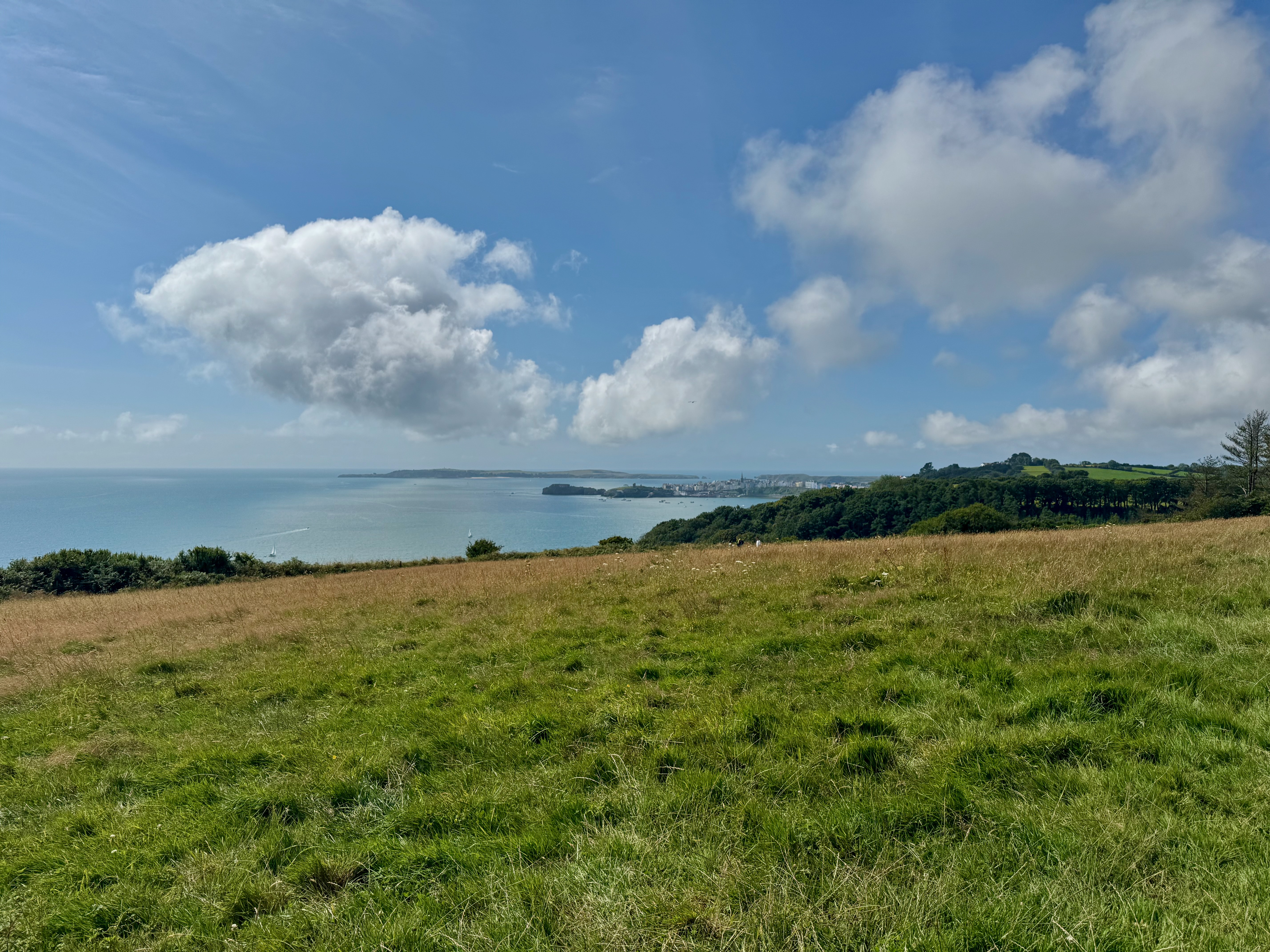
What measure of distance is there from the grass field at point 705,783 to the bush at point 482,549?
29.1 m

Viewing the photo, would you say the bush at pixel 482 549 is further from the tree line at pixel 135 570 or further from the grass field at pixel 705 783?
the grass field at pixel 705 783

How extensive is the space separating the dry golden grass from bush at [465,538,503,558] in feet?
55.9

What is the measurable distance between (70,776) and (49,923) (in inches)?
128

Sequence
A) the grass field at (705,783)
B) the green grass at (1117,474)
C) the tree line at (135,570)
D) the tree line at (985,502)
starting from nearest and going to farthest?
the grass field at (705,783) → the tree line at (135,570) → the tree line at (985,502) → the green grass at (1117,474)

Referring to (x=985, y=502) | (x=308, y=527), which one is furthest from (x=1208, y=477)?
(x=308, y=527)

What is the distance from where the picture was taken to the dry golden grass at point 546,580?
1034cm

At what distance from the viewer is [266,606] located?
53.5 feet

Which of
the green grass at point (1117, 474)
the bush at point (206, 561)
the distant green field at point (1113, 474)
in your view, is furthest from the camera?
the green grass at point (1117, 474)

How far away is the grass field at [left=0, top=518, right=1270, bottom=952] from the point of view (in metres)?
3.12

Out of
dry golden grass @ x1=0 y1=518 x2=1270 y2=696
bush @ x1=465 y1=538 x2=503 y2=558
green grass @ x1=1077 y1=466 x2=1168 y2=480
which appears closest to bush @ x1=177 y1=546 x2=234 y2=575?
bush @ x1=465 y1=538 x2=503 y2=558

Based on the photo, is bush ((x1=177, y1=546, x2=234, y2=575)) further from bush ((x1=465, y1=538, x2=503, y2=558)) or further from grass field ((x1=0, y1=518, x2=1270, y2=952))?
grass field ((x1=0, y1=518, x2=1270, y2=952))

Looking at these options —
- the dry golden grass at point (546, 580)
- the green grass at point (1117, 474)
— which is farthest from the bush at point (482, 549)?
the green grass at point (1117, 474)

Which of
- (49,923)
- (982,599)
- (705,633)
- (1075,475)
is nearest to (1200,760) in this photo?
(982,599)

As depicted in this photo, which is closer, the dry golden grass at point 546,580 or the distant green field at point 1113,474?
the dry golden grass at point 546,580
